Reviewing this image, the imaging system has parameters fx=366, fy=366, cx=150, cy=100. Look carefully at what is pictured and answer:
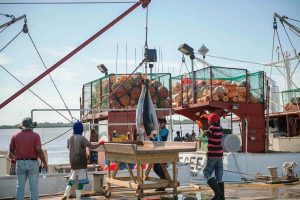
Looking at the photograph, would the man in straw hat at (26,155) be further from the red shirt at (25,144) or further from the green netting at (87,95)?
the green netting at (87,95)

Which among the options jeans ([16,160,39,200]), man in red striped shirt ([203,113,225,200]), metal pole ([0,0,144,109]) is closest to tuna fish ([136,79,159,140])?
man in red striped shirt ([203,113,225,200])

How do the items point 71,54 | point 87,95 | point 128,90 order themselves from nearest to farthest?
point 71,54 → point 128,90 → point 87,95

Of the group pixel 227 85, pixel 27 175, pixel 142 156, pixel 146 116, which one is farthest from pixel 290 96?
pixel 27 175

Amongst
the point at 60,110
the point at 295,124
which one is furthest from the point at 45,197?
the point at 295,124

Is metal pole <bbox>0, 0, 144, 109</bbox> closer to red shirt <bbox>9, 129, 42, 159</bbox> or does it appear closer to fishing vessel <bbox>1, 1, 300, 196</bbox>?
fishing vessel <bbox>1, 1, 300, 196</bbox>

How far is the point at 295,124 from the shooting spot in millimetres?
21328

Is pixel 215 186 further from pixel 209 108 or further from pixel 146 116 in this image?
pixel 209 108

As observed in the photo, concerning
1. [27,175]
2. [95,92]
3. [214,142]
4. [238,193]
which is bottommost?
[238,193]

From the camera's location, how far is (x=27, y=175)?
8047mm

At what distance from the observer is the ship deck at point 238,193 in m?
9.45

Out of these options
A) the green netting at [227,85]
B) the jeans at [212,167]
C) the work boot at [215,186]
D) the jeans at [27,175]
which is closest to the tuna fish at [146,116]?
the jeans at [212,167]

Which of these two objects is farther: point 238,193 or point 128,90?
point 128,90

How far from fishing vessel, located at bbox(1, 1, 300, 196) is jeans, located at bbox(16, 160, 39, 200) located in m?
4.01

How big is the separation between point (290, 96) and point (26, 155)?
18275mm
